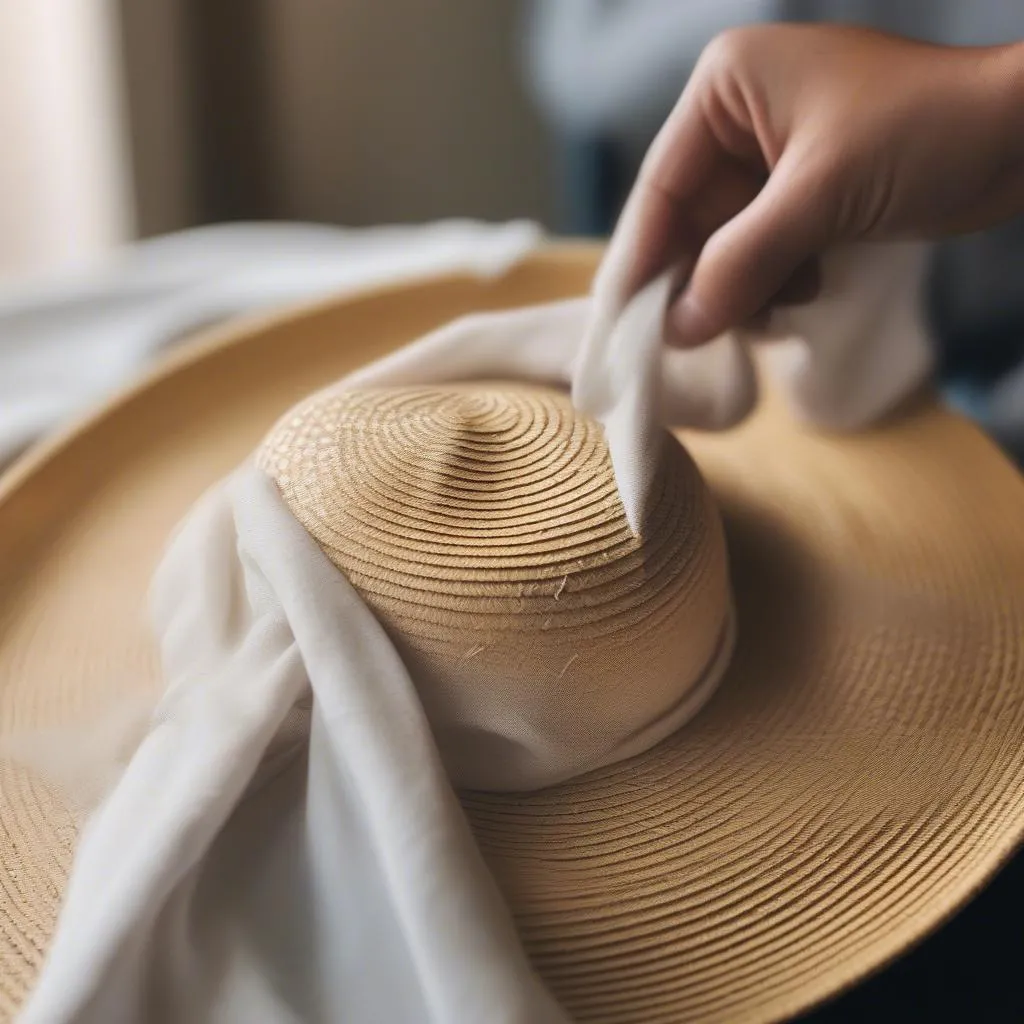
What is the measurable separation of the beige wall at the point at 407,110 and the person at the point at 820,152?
76 cm

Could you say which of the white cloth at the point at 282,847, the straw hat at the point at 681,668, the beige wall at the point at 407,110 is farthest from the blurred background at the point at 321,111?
the white cloth at the point at 282,847

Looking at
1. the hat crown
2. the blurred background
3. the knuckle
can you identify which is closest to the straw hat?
the hat crown

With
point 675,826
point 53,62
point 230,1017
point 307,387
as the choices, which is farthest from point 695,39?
point 230,1017

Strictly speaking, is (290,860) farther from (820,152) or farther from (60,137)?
(60,137)

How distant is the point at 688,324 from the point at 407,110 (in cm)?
94

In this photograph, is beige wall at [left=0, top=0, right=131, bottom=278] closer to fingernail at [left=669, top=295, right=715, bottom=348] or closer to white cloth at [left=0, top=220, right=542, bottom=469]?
white cloth at [left=0, top=220, right=542, bottom=469]

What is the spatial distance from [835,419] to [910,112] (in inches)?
9.4

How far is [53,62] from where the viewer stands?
4.58 feet

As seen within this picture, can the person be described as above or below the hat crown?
above

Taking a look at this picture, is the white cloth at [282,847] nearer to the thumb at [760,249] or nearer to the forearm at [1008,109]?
the thumb at [760,249]

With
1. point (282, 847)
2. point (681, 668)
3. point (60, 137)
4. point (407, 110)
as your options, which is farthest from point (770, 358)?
point (60, 137)

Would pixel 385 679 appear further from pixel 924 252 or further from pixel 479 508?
pixel 924 252

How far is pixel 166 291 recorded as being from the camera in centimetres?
116

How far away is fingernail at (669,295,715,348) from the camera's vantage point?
72 cm
